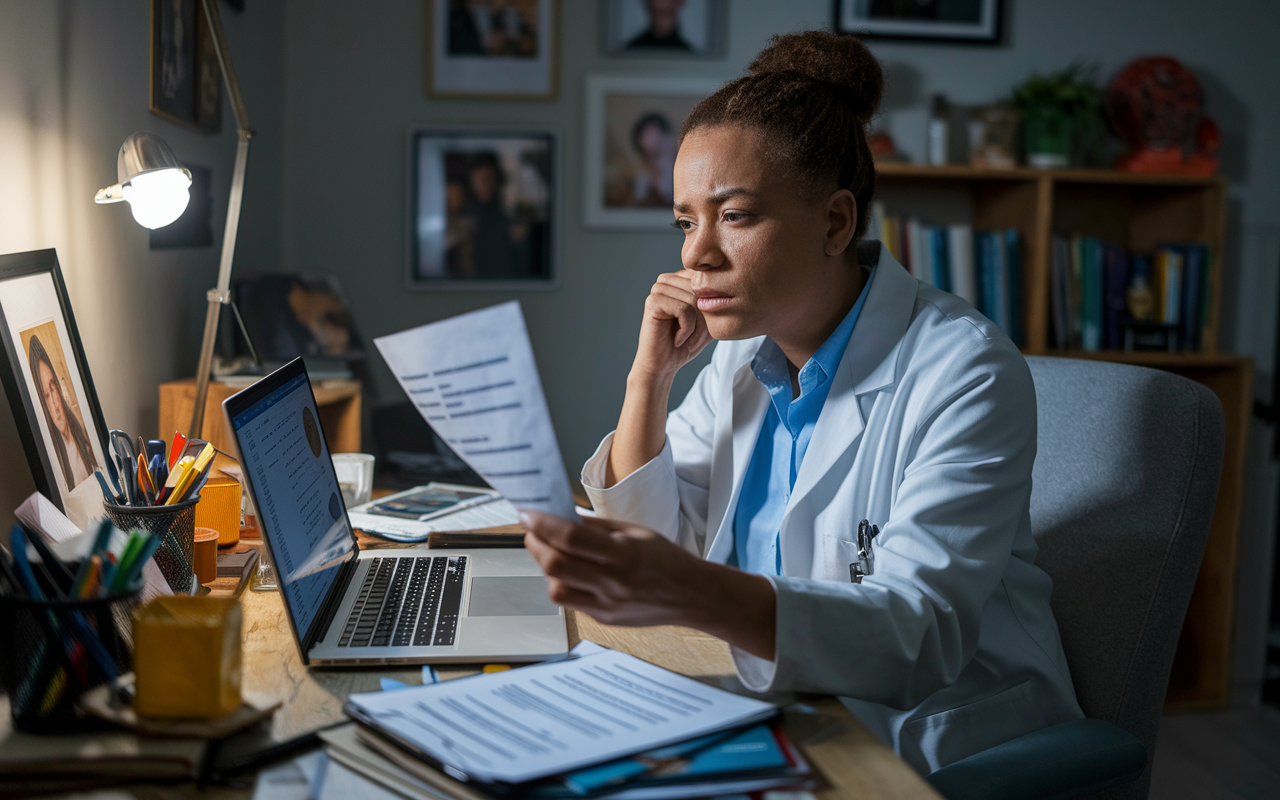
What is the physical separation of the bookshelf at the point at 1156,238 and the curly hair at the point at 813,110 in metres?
1.27

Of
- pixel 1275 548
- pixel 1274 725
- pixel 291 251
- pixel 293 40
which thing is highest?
pixel 293 40

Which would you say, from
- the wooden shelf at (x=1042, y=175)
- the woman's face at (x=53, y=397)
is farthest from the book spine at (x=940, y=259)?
the woman's face at (x=53, y=397)

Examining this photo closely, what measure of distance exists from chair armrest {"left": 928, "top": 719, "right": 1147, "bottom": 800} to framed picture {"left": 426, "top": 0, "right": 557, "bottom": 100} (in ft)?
7.04

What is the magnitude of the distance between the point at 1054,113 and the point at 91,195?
2.30 meters

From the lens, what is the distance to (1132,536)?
1.11 meters

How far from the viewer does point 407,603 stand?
994 mm

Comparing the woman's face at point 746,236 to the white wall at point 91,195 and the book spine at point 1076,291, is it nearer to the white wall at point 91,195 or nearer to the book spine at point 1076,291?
the white wall at point 91,195

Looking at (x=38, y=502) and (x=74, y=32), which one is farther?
(x=74, y=32)

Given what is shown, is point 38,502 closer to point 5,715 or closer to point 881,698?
point 5,715

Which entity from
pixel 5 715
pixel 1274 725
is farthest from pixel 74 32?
pixel 1274 725

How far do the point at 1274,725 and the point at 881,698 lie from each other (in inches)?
95.3

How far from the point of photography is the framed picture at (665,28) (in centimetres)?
257

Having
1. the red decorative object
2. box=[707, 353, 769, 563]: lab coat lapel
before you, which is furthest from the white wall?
the red decorative object

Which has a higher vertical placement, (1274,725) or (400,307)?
(400,307)
